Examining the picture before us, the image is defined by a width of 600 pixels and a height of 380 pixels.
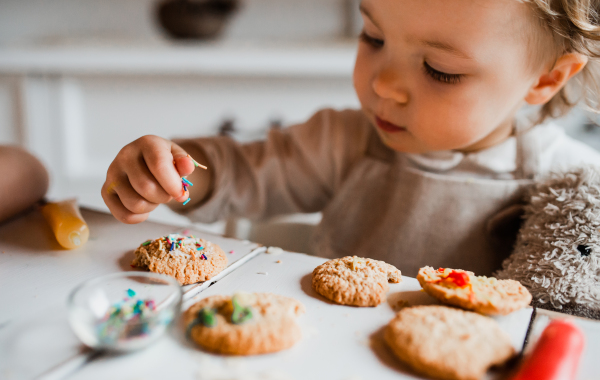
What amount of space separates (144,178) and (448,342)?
0.40 metres

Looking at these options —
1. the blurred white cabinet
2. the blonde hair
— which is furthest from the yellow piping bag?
the blurred white cabinet

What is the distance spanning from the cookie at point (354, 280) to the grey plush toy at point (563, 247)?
0.65ft

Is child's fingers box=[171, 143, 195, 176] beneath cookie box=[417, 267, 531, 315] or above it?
above

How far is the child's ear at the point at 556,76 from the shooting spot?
2.22 ft

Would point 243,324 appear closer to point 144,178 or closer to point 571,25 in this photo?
point 144,178

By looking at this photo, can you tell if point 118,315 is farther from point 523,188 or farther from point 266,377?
point 523,188

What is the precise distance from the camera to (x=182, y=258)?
0.49 metres

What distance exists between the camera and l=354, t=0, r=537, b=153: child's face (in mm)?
578

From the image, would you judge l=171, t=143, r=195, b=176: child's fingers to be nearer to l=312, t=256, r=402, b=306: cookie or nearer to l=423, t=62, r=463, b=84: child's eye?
l=312, t=256, r=402, b=306: cookie

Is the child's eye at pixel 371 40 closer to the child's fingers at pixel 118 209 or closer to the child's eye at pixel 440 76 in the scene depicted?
the child's eye at pixel 440 76

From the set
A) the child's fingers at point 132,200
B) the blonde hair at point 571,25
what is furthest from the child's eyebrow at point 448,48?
the child's fingers at point 132,200

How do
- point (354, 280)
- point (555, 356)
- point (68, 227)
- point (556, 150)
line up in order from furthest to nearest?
point (556, 150)
point (68, 227)
point (354, 280)
point (555, 356)

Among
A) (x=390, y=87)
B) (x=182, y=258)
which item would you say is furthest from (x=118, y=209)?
(x=390, y=87)

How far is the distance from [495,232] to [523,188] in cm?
9
